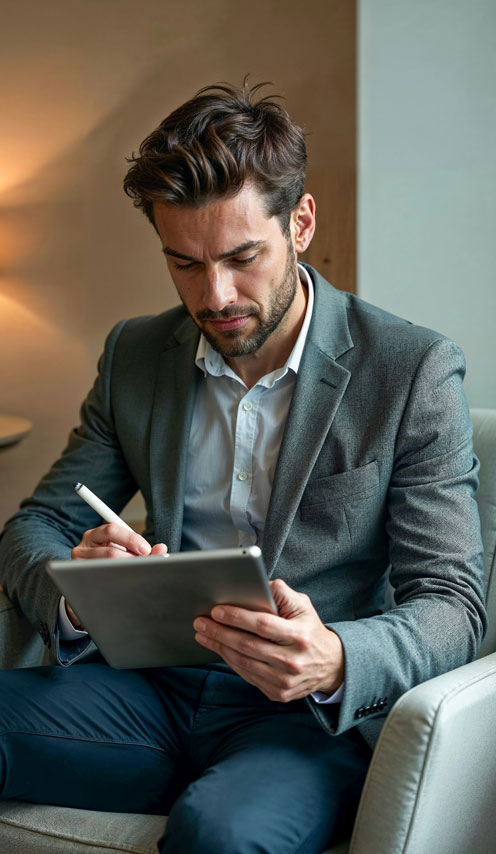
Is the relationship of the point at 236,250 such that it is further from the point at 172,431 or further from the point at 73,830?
the point at 73,830

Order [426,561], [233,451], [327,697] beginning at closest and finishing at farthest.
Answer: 1. [327,697]
2. [426,561]
3. [233,451]

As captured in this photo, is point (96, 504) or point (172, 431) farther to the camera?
point (172, 431)

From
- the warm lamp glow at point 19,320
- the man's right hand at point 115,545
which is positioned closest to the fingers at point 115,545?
the man's right hand at point 115,545

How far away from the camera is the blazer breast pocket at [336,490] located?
1293 millimetres

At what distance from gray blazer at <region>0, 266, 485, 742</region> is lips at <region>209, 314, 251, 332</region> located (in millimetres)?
112

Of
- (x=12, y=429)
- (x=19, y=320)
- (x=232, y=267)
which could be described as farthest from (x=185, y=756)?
(x=19, y=320)

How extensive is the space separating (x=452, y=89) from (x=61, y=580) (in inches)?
49.3

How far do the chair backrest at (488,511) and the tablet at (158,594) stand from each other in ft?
1.50

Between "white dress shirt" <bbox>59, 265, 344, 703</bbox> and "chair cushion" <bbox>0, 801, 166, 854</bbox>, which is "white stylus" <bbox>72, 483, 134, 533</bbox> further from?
"chair cushion" <bbox>0, 801, 166, 854</bbox>

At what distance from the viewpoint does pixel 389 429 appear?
1.29 metres

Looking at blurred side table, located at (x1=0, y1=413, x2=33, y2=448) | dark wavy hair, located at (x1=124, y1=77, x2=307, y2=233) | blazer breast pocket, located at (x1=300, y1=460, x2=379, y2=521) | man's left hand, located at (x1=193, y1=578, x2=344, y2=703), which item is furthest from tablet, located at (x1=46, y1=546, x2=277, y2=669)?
blurred side table, located at (x1=0, y1=413, x2=33, y2=448)

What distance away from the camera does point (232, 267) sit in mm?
1344

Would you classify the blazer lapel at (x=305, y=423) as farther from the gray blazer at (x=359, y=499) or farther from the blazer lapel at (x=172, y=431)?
the blazer lapel at (x=172, y=431)

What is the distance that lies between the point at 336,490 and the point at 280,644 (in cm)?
32
